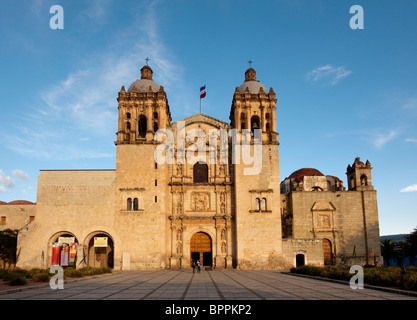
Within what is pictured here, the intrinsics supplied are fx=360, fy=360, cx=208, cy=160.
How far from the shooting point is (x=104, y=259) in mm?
35906

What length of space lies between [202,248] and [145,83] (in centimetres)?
1840

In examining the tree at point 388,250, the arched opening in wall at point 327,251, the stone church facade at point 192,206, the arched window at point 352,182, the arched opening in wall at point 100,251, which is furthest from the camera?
the tree at point 388,250

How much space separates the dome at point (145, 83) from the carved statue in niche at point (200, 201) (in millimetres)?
12373

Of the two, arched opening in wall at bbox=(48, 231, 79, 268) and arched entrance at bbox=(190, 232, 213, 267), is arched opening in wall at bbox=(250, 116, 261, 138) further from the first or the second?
arched opening in wall at bbox=(48, 231, 79, 268)

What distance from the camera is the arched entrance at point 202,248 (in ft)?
115

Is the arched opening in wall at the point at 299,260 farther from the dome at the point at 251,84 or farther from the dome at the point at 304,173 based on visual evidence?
the dome at the point at 251,84

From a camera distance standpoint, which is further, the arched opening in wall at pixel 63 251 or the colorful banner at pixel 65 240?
the colorful banner at pixel 65 240

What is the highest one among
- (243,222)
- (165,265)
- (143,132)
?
(143,132)

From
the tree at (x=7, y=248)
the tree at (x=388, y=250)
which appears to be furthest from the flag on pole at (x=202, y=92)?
the tree at (x=388, y=250)

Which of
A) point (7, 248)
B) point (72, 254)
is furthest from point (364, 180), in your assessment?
point (7, 248)

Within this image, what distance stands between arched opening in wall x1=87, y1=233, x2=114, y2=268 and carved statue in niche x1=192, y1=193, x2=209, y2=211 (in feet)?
28.8
